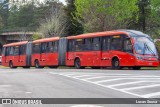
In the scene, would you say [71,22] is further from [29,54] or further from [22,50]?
[29,54]

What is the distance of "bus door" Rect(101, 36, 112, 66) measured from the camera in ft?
111

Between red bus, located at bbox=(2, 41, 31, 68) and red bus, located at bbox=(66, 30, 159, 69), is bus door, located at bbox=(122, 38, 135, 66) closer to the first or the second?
red bus, located at bbox=(66, 30, 159, 69)

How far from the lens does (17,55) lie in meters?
51.7

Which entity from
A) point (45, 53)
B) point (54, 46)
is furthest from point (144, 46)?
point (45, 53)

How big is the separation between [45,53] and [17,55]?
7.95m

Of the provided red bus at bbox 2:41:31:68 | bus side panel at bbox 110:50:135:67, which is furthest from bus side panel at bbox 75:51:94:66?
red bus at bbox 2:41:31:68

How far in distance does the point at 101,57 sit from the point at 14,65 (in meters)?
19.9

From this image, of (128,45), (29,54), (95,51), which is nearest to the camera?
(128,45)

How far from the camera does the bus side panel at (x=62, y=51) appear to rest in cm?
4100

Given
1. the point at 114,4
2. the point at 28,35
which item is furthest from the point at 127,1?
the point at 28,35

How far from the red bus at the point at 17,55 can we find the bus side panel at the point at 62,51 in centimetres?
803

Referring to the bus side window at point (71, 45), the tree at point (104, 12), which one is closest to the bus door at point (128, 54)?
the bus side window at point (71, 45)

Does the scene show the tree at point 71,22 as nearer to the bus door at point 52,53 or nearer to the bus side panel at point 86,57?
the bus door at point 52,53

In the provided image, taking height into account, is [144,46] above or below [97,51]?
above
